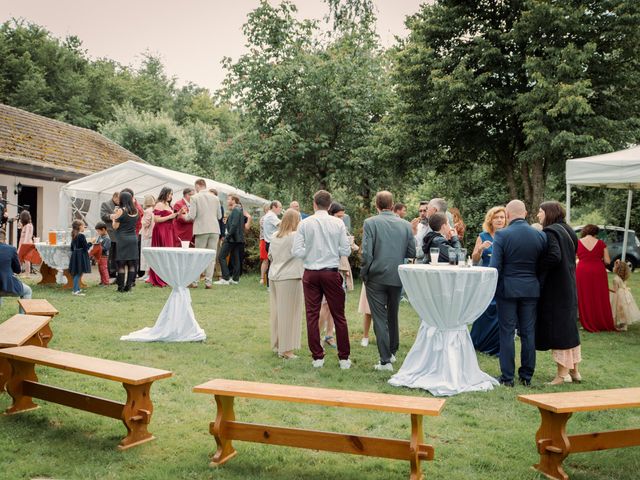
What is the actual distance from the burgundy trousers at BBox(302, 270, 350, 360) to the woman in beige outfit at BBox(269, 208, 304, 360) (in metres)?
0.40

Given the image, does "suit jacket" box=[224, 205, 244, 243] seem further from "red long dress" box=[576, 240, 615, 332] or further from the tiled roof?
"red long dress" box=[576, 240, 615, 332]

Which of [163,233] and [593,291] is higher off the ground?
[163,233]

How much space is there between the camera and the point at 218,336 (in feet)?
26.4

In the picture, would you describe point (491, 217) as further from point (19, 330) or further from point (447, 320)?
point (19, 330)

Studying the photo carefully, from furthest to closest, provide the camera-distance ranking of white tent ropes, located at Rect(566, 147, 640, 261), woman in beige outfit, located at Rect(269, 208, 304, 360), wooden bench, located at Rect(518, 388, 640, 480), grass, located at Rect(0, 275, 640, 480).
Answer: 1. white tent ropes, located at Rect(566, 147, 640, 261)
2. woman in beige outfit, located at Rect(269, 208, 304, 360)
3. grass, located at Rect(0, 275, 640, 480)
4. wooden bench, located at Rect(518, 388, 640, 480)

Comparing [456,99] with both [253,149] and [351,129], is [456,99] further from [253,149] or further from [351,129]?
[253,149]

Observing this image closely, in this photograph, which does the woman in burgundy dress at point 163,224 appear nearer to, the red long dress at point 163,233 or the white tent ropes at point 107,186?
the red long dress at point 163,233

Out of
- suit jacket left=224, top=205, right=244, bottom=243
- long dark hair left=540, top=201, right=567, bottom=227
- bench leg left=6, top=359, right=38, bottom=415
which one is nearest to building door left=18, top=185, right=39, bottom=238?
suit jacket left=224, top=205, right=244, bottom=243

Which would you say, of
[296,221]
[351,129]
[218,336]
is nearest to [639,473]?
[296,221]

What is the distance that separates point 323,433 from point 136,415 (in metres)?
1.34

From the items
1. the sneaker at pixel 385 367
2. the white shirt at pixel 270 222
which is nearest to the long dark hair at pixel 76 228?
the white shirt at pixel 270 222

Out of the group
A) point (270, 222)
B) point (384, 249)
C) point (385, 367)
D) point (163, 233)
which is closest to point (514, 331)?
point (385, 367)

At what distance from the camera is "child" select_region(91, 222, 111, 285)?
12.7 m

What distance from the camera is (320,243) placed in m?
6.34
